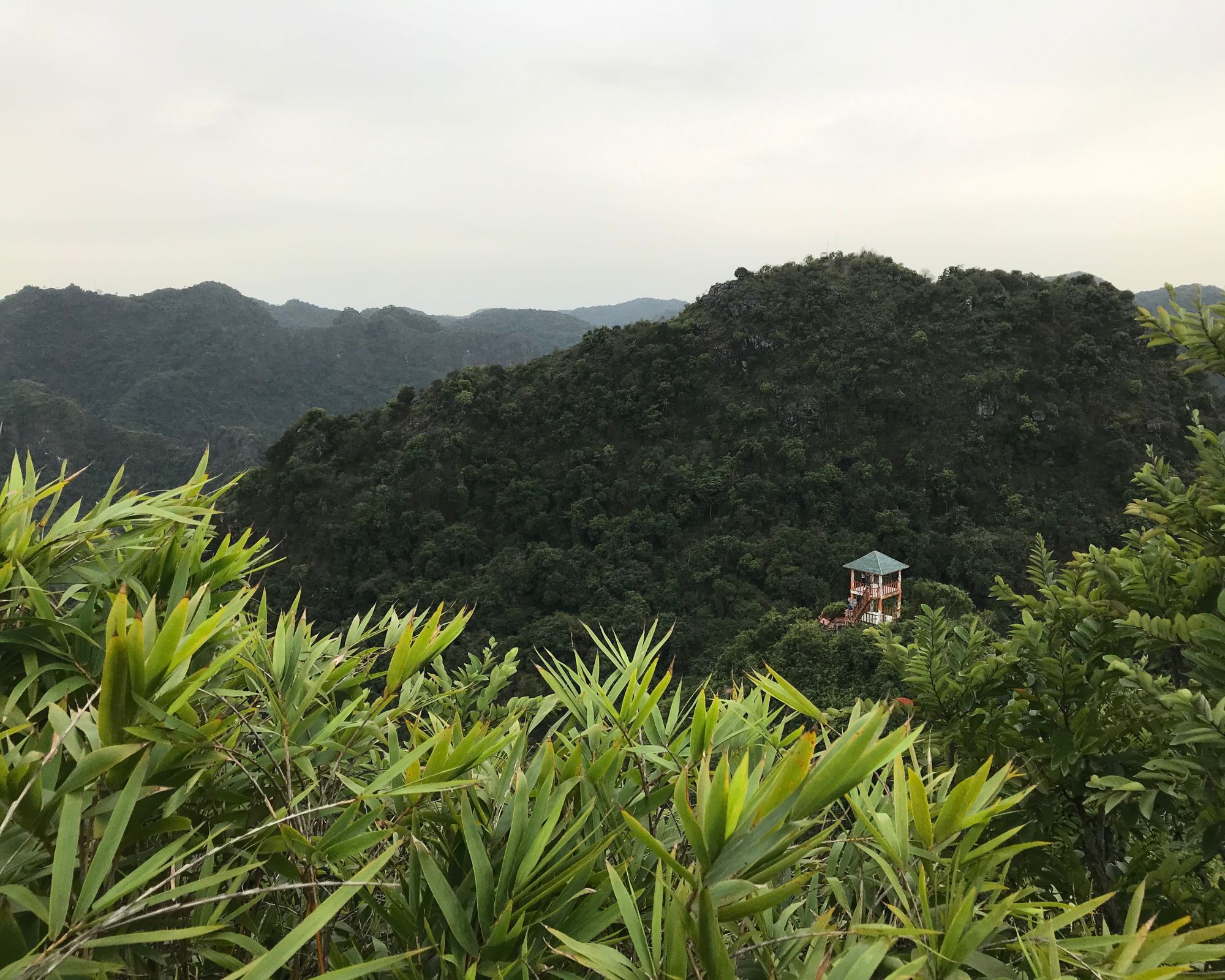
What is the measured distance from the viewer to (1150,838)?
1.72m

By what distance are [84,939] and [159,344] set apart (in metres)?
69.9

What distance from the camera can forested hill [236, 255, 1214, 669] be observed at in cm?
1773

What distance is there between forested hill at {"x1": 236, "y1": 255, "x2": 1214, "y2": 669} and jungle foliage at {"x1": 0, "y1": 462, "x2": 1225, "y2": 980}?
559 inches

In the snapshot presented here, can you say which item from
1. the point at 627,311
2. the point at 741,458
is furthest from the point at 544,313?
the point at 741,458

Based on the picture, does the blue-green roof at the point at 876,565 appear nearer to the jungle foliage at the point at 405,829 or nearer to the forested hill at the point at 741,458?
the forested hill at the point at 741,458

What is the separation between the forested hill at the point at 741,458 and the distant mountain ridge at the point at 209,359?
70.3ft

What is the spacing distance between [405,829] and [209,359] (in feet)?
209

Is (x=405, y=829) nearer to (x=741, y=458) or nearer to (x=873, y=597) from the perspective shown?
(x=873, y=597)

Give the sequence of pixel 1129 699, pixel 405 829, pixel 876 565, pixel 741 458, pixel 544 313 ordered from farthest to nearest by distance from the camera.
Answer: pixel 544 313 → pixel 741 458 → pixel 876 565 → pixel 1129 699 → pixel 405 829

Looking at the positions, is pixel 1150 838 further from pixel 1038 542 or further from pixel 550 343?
pixel 550 343

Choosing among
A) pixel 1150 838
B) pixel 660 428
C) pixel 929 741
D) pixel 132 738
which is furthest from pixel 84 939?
pixel 660 428

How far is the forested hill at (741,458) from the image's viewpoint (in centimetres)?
1773

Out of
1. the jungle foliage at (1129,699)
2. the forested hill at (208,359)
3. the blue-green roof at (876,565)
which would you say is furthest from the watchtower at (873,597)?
the forested hill at (208,359)

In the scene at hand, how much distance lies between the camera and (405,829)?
1.02m
